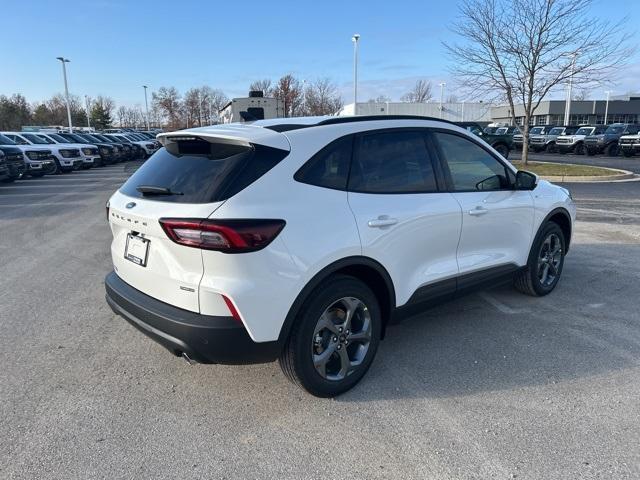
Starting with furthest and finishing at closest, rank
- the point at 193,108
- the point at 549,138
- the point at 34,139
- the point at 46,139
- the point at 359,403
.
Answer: the point at 193,108
the point at 549,138
the point at 46,139
the point at 34,139
the point at 359,403

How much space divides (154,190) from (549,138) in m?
36.0

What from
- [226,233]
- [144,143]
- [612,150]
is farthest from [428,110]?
[226,233]

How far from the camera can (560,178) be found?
53.2ft

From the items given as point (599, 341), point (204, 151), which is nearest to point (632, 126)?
point (599, 341)

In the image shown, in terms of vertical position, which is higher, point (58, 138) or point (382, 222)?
point (58, 138)

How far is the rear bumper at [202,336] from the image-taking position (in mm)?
2756

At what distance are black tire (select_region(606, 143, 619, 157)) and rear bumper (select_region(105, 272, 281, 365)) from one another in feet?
107

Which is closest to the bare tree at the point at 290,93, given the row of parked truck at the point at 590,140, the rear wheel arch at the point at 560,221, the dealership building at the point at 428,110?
the dealership building at the point at 428,110

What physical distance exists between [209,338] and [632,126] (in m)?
34.8

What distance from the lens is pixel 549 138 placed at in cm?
3416

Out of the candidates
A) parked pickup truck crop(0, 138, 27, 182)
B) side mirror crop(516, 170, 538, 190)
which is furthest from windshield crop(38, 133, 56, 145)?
side mirror crop(516, 170, 538, 190)

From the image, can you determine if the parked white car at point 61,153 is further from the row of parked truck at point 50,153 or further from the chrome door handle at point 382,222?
the chrome door handle at point 382,222

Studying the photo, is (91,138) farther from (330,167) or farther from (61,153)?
(330,167)

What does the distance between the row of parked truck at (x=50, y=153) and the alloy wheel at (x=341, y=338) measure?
1541 centimetres
